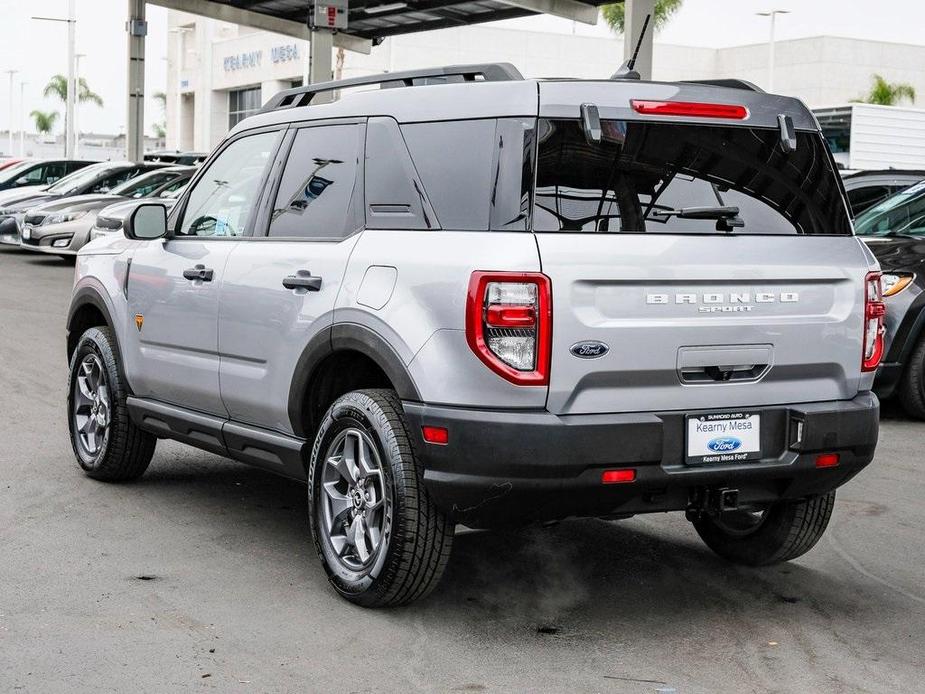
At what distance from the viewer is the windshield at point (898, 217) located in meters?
10.3

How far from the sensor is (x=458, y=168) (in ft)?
15.4

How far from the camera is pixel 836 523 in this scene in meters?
6.54

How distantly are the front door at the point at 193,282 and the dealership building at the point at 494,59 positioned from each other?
51.3 metres

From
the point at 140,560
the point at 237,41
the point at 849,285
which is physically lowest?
the point at 140,560

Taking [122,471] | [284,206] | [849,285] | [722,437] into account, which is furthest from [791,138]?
[122,471]

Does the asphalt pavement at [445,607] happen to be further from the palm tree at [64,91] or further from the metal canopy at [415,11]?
the palm tree at [64,91]

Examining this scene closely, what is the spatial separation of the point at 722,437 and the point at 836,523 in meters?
2.21

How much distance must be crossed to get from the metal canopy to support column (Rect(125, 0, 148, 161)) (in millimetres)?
2532

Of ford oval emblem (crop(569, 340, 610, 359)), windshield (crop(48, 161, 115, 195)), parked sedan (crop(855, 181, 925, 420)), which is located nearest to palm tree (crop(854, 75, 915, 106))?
windshield (crop(48, 161, 115, 195))

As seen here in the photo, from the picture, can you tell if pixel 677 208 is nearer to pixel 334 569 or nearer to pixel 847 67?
pixel 334 569

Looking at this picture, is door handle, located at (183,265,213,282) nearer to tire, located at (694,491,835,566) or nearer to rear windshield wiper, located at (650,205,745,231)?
rear windshield wiper, located at (650,205,745,231)

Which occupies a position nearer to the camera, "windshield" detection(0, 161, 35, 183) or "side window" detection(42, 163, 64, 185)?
"windshield" detection(0, 161, 35, 183)

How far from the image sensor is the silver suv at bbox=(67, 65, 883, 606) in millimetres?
4398

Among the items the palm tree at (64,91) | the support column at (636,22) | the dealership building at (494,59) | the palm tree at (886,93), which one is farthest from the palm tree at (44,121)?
the support column at (636,22)
